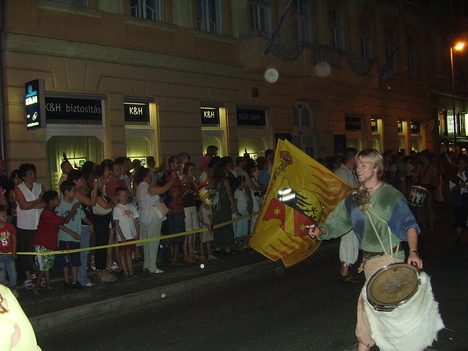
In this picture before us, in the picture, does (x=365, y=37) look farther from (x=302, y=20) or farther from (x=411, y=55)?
(x=302, y=20)

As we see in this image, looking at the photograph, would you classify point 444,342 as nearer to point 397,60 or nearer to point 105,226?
point 105,226

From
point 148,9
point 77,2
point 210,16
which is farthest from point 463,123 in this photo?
point 77,2

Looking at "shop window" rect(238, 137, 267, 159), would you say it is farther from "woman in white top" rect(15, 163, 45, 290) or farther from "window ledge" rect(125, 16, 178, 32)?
"woman in white top" rect(15, 163, 45, 290)

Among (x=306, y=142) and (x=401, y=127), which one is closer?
(x=306, y=142)

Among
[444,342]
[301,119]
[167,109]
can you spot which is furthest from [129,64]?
[444,342]

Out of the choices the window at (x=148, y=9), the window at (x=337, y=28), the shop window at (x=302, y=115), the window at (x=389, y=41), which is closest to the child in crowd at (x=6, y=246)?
the window at (x=148, y=9)

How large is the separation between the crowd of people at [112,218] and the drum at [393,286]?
5.49 metres

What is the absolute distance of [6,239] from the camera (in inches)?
299

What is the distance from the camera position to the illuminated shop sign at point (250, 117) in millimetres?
17688

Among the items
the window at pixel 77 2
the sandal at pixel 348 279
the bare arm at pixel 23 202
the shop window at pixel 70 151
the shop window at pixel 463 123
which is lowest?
the sandal at pixel 348 279

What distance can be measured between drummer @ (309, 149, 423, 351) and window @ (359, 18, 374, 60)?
2122 centimetres

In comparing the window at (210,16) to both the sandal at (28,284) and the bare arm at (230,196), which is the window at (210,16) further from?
the sandal at (28,284)

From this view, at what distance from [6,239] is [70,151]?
5535mm

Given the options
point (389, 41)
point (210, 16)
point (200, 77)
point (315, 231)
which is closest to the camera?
point (315, 231)
